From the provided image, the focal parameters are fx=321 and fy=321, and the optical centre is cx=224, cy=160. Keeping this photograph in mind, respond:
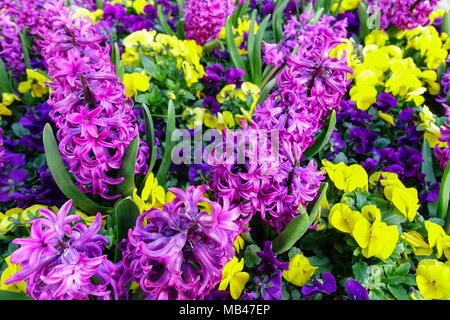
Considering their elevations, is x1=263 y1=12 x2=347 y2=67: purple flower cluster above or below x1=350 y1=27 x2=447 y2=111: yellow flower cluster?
above

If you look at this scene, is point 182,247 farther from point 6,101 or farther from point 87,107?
point 6,101

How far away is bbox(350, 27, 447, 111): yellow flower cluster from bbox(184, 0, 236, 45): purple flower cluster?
2.88 feet

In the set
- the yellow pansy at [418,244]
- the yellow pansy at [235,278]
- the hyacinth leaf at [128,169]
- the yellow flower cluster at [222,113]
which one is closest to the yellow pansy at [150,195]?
the hyacinth leaf at [128,169]

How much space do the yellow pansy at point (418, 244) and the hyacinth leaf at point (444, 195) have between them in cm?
17

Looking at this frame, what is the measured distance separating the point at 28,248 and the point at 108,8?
2.16 metres

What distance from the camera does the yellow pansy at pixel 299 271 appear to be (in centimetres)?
108

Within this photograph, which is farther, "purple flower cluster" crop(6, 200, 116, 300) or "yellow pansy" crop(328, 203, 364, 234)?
"yellow pansy" crop(328, 203, 364, 234)

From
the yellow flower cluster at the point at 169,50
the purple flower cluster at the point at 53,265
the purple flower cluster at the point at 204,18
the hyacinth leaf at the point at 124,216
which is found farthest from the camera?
the purple flower cluster at the point at 204,18

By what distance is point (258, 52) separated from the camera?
6.32ft

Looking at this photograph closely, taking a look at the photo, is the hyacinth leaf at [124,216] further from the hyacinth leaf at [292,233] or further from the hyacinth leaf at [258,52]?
the hyacinth leaf at [258,52]

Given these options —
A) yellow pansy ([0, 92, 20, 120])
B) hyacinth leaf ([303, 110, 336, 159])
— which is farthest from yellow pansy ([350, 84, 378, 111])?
yellow pansy ([0, 92, 20, 120])

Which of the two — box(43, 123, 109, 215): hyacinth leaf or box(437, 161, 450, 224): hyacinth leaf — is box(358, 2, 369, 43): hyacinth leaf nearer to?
box(437, 161, 450, 224): hyacinth leaf

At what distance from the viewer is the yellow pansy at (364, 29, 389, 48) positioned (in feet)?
7.48
